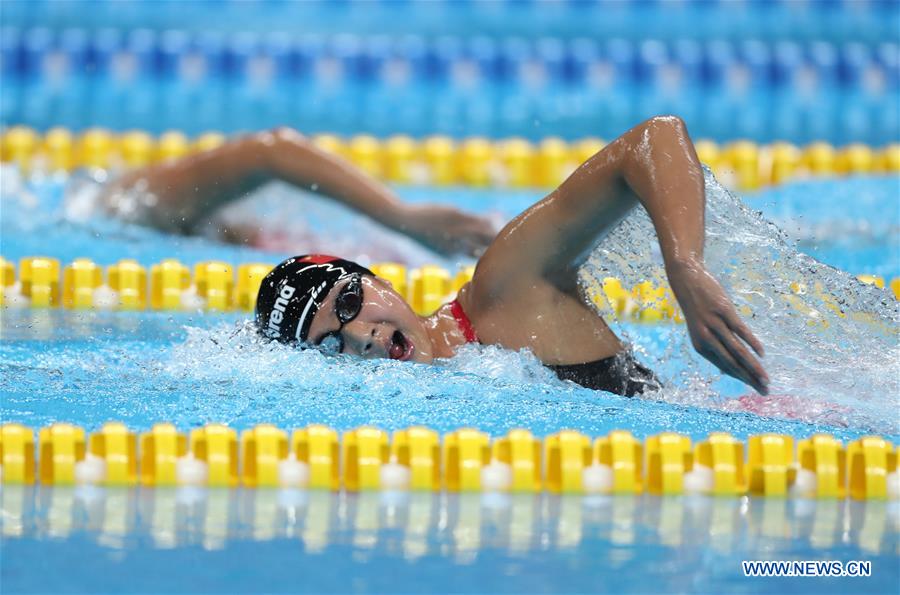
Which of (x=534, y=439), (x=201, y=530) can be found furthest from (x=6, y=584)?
(x=534, y=439)

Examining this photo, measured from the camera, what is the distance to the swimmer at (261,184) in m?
4.21

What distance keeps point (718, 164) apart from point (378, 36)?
255 centimetres

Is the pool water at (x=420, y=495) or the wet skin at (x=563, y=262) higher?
the wet skin at (x=563, y=262)

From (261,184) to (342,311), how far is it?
1603mm

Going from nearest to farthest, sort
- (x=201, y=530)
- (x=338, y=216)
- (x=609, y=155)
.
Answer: (x=201, y=530), (x=609, y=155), (x=338, y=216)

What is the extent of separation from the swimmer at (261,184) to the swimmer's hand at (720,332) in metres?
1.82

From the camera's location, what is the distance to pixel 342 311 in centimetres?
292

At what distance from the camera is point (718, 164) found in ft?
19.4

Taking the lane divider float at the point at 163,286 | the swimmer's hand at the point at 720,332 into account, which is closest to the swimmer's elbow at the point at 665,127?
the swimmer's hand at the point at 720,332

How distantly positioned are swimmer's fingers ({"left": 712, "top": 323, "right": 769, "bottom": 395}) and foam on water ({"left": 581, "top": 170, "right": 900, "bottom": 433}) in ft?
2.29

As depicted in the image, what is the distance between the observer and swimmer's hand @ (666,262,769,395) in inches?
91.8

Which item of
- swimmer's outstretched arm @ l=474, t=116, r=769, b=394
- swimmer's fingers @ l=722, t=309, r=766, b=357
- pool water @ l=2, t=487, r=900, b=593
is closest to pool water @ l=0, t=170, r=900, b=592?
pool water @ l=2, t=487, r=900, b=593

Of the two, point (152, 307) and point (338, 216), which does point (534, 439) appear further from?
point (338, 216)
